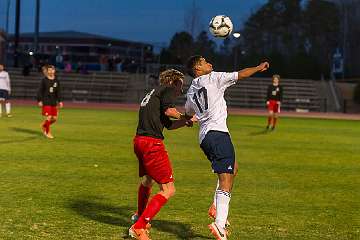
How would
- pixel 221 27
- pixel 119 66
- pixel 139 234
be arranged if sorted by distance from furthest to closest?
pixel 119 66, pixel 221 27, pixel 139 234

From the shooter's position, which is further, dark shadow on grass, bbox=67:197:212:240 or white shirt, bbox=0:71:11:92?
white shirt, bbox=0:71:11:92

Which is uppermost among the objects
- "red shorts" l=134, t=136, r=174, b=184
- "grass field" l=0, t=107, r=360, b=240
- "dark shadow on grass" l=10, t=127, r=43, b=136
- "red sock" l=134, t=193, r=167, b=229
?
"red shorts" l=134, t=136, r=174, b=184

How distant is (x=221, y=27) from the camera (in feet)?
31.4

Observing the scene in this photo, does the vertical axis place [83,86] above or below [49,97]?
below

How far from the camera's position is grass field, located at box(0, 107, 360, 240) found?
27.1 ft

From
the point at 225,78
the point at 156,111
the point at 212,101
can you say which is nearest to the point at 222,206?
the point at 212,101

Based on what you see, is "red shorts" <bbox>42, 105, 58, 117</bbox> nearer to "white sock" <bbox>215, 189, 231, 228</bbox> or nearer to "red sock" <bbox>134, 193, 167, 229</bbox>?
"red sock" <bbox>134, 193, 167, 229</bbox>

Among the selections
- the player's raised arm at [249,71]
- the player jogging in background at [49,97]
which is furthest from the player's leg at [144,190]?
Result: the player jogging in background at [49,97]

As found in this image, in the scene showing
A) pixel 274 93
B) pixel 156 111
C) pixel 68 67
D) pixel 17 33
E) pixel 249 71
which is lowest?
pixel 274 93

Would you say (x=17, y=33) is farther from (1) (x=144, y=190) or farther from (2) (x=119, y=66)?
(1) (x=144, y=190)

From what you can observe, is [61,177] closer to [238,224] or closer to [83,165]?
[83,165]

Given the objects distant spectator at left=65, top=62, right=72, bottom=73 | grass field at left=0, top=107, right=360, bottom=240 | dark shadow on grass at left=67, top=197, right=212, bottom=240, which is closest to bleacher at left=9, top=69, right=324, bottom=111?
distant spectator at left=65, top=62, right=72, bottom=73

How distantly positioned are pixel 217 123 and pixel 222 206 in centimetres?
98

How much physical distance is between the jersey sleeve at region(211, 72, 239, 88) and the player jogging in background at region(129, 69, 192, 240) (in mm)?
448
